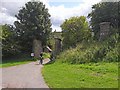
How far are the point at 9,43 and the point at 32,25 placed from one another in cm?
516

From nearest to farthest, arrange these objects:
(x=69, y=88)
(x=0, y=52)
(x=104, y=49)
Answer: (x=69, y=88), (x=104, y=49), (x=0, y=52)

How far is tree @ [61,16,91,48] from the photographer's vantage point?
52.4 m

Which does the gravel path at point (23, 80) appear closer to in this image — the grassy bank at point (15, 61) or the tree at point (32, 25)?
the grassy bank at point (15, 61)

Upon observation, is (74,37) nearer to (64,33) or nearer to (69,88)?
(64,33)

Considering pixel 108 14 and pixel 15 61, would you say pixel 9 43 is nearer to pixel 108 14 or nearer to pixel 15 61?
pixel 15 61

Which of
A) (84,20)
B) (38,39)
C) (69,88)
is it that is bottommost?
(69,88)

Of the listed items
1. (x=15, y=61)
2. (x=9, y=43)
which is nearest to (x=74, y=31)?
(x=9, y=43)

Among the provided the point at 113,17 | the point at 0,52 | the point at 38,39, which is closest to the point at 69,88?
the point at 113,17

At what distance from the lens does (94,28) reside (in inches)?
1624

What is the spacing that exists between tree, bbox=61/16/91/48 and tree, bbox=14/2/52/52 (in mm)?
4089

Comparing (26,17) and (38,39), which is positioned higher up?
(26,17)

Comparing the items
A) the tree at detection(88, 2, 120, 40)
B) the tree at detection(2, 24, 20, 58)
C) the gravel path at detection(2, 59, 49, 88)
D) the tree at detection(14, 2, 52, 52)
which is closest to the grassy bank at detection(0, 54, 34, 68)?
the tree at detection(2, 24, 20, 58)

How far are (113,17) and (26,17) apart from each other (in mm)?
18764

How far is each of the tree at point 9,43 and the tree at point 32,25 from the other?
52.8 inches
